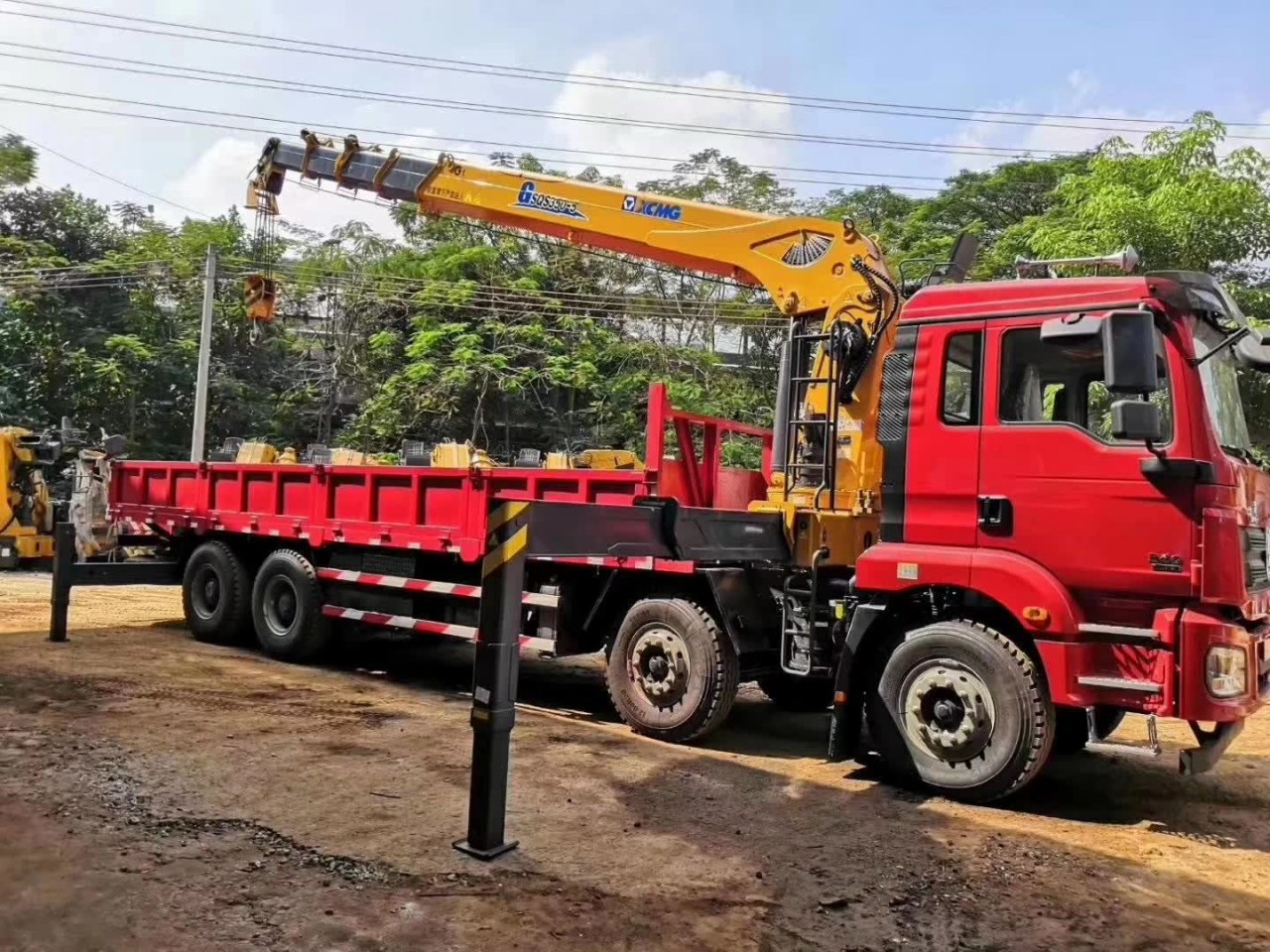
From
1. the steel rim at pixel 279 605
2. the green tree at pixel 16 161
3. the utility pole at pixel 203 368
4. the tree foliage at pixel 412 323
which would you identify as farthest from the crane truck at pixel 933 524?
the green tree at pixel 16 161

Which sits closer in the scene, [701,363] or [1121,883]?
[1121,883]

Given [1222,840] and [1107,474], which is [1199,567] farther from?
[1222,840]

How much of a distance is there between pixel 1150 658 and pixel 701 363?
1662 cm

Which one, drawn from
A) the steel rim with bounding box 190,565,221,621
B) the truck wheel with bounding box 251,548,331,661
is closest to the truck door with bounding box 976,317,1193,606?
the truck wheel with bounding box 251,548,331,661

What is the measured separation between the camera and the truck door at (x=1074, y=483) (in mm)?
4734

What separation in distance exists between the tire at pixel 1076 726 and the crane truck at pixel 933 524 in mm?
30

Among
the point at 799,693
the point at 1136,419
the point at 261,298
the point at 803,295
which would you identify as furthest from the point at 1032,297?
the point at 261,298

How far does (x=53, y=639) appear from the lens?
9211 mm

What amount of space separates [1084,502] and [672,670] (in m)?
2.70

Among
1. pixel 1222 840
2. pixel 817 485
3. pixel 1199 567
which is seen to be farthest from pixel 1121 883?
pixel 817 485

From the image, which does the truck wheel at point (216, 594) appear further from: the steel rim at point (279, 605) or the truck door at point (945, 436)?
the truck door at point (945, 436)

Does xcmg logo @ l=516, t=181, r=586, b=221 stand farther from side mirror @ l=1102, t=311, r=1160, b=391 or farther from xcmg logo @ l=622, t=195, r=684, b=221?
side mirror @ l=1102, t=311, r=1160, b=391

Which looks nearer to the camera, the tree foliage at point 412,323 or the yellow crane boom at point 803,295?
the yellow crane boom at point 803,295

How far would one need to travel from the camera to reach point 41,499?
15.1m
